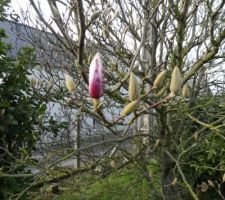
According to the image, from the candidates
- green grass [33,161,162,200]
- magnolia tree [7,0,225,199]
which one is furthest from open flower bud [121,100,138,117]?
green grass [33,161,162,200]

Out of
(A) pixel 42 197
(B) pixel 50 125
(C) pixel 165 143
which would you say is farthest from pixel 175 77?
(B) pixel 50 125

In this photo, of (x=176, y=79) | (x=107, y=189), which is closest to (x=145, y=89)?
(x=107, y=189)

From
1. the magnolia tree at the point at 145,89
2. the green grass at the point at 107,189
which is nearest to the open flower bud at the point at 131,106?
the magnolia tree at the point at 145,89

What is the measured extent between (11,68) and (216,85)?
6.96ft

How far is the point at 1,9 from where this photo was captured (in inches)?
140

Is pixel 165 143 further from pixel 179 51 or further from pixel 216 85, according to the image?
pixel 216 85

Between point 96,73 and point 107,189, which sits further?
point 107,189

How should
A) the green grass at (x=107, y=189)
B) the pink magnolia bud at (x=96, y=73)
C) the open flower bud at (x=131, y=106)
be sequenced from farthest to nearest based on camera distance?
the green grass at (x=107, y=189) < the open flower bud at (x=131, y=106) < the pink magnolia bud at (x=96, y=73)

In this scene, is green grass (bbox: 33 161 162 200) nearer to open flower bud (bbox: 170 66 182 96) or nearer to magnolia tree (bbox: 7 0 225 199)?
magnolia tree (bbox: 7 0 225 199)

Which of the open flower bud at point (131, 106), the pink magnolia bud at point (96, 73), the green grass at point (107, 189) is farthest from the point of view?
the green grass at point (107, 189)

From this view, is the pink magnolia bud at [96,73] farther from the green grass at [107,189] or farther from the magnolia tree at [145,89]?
the green grass at [107,189]

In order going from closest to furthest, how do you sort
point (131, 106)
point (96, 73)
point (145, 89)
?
point (96, 73) → point (131, 106) → point (145, 89)

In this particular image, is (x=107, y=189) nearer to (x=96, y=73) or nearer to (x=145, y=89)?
(x=145, y=89)

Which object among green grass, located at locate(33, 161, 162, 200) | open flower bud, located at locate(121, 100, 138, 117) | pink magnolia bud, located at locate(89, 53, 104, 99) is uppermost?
pink magnolia bud, located at locate(89, 53, 104, 99)
